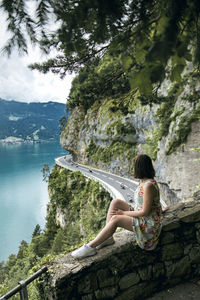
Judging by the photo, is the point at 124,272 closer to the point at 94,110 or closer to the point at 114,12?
the point at 114,12

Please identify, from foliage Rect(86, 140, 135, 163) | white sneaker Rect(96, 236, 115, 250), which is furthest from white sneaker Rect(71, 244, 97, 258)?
foliage Rect(86, 140, 135, 163)

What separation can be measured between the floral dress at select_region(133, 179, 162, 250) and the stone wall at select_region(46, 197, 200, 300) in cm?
16

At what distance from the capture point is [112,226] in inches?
113

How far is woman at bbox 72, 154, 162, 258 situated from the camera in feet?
8.93

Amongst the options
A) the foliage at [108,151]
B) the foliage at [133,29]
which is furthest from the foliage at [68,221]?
the foliage at [133,29]

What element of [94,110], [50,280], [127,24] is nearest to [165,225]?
[50,280]

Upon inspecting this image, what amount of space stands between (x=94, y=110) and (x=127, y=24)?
1334 inches

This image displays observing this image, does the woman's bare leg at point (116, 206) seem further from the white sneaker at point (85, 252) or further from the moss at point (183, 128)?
the moss at point (183, 128)

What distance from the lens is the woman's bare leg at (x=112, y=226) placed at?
2.84m

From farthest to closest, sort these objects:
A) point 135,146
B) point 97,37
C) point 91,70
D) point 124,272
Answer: point 135,146, point 91,70, point 124,272, point 97,37

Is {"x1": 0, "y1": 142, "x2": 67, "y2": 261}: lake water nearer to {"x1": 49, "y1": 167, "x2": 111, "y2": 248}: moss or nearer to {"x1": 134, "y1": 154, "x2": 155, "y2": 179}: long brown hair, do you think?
{"x1": 49, "y1": 167, "x2": 111, "y2": 248}: moss

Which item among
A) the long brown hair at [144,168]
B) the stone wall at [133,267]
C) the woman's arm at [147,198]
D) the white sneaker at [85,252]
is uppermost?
the long brown hair at [144,168]

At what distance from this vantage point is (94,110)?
115ft

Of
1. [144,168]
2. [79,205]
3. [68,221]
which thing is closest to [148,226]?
[144,168]
